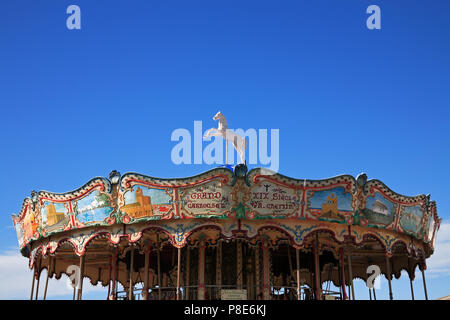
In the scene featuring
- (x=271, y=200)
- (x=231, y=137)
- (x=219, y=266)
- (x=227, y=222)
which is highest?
(x=231, y=137)

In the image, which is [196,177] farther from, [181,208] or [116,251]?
[116,251]

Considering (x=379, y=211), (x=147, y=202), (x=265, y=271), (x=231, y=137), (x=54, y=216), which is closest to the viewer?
(x=147, y=202)

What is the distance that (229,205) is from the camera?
54.3 feet

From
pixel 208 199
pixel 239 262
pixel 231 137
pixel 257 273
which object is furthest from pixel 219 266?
pixel 231 137

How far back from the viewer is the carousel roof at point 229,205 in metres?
16.5

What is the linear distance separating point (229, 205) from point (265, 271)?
2.87m

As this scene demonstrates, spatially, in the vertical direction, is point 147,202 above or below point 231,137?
below

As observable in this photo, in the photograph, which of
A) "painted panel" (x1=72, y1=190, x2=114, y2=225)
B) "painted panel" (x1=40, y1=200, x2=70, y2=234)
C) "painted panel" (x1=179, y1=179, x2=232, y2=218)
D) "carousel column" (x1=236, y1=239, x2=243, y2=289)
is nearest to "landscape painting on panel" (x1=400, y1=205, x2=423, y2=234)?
"carousel column" (x1=236, y1=239, x2=243, y2=289)

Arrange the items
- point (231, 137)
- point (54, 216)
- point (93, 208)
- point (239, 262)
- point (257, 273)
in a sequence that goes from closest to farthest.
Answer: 1. point (93, 208)
2. point (54, 216)
3. point (257, 273)
4. point (239, 262)
5. point (231, 137)

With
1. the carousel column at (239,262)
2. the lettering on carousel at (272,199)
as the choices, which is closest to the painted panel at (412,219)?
the lettering on carousel at (272,199)

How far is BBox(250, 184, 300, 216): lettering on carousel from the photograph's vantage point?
54.4ft

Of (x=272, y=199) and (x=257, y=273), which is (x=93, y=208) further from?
(x=257, y=273)

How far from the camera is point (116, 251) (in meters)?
19.2
